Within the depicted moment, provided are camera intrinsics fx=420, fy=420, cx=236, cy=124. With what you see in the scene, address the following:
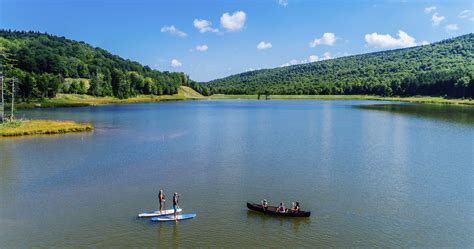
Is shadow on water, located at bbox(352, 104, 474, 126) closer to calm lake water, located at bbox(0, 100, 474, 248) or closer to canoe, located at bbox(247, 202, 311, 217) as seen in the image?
calm lake water, located at bbox(0, 100, 474, 248)

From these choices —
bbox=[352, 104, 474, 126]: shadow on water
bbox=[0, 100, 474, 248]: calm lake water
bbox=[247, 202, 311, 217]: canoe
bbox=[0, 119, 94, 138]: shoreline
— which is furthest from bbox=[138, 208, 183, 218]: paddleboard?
bbox=[352, 104, 474, 126]: shadow on water

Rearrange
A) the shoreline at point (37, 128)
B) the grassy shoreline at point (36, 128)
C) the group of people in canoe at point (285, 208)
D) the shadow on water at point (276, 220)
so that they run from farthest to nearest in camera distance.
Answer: the grassy shoreline at point (36, 128)
the shoreline at point (37, 128)
the group of people in canoe at point (285, 208)
the shadow on water at point (276, 220)

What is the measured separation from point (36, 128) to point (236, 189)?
52.5 metres

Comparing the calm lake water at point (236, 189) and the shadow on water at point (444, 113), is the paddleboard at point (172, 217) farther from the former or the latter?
the shadow on water at point (444, 113)

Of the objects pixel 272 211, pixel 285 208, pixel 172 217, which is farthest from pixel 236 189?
pixel 172 217

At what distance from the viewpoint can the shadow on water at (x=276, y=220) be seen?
30.2m

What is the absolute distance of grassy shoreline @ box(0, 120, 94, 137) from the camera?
238 feet

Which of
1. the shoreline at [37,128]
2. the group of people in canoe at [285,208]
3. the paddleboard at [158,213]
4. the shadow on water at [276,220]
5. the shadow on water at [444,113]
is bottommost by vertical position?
the shadow on water at [276,220]

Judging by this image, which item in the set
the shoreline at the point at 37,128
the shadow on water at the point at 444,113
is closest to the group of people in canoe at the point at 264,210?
the shoreline at the point at 37,128

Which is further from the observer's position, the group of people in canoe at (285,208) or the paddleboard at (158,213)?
the group of people in canoe at (285,208)

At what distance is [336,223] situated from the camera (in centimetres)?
3038

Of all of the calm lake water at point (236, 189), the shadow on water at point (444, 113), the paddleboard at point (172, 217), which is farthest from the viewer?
the shadow on water at point (444, 113)

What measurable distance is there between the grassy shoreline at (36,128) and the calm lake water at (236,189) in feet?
17.0

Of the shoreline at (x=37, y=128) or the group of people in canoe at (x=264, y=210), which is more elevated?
the shoreline at (x=37, y=128)
